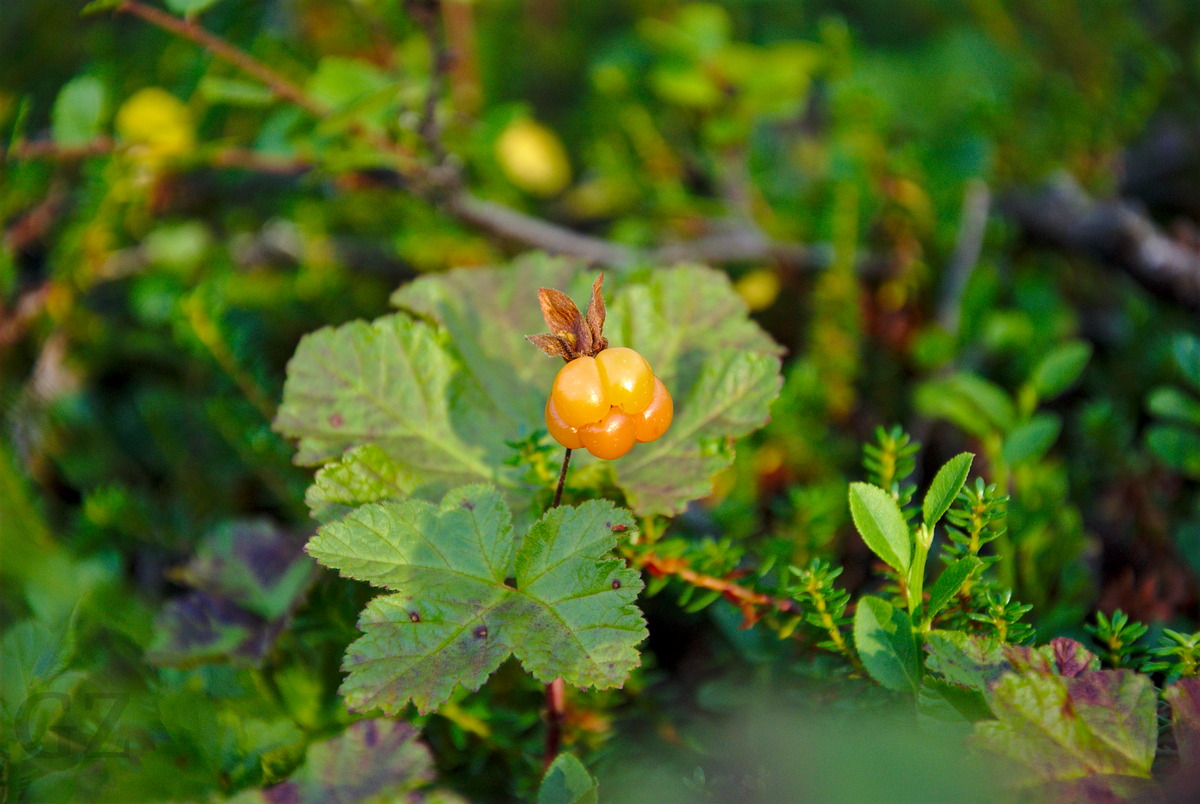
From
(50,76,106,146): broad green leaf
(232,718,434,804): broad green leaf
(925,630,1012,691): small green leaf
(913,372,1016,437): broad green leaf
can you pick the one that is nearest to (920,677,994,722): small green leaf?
(925,630,1012,691): small green leaf

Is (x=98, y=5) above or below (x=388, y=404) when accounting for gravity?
above

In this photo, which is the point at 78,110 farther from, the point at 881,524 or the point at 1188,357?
the point at 1188,357

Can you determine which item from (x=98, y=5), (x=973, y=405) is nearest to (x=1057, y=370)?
(x=973, y=405)

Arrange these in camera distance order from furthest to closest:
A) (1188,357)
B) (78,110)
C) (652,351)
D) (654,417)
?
1. (78,110)
2. (1188,357)
3. (652,351)
4. (654,417)

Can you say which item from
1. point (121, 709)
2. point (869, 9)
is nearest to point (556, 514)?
point (121, 709)

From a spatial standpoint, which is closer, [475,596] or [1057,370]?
[475,596]

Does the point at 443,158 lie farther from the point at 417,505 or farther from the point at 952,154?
the point at 952,154

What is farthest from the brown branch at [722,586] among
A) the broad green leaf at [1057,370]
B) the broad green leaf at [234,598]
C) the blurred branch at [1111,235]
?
the blurred branch at [1111,235]
